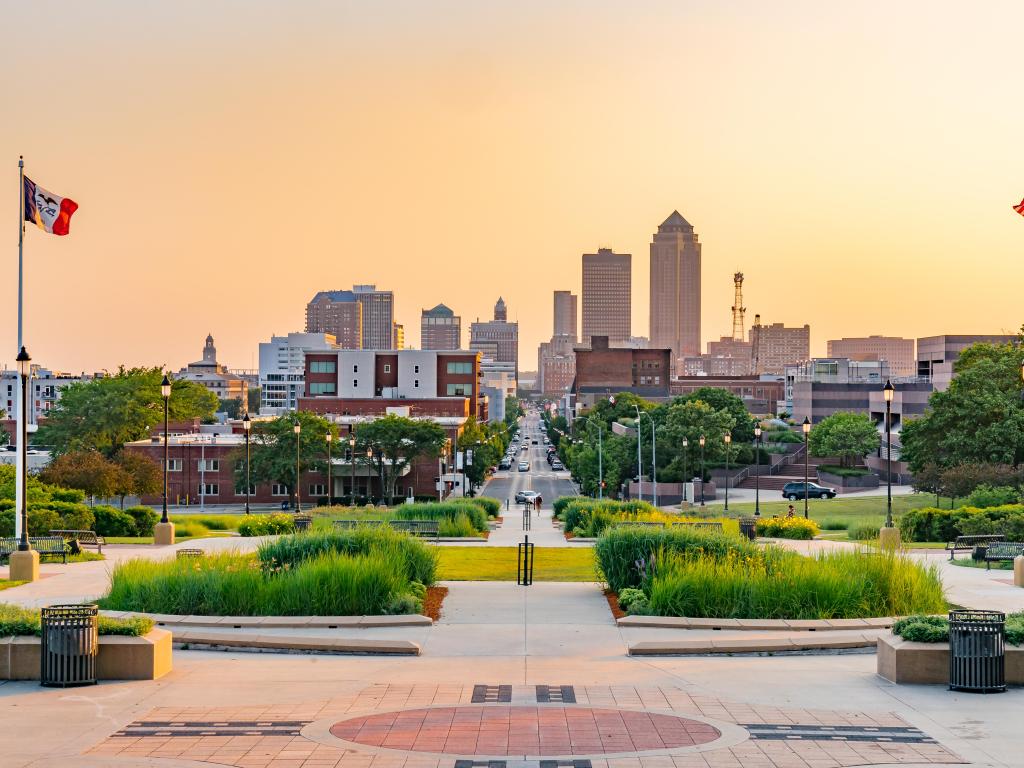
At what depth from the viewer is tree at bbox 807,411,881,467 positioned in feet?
378

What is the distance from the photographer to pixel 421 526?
4184cm

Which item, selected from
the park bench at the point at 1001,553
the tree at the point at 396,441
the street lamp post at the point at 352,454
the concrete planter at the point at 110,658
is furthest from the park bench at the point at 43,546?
the tree at the point at 396,441

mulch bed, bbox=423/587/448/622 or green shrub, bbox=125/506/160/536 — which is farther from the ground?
mulch bed, bbox=423/587/448/622

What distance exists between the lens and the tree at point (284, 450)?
9581cm

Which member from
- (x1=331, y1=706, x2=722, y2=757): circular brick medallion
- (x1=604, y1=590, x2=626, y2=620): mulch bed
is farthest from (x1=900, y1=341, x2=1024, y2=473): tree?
(x1=331, y1=706, x2=722, y2=757): circular brick medallion

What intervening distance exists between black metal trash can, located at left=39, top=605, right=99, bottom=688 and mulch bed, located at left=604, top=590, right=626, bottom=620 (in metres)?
9.80

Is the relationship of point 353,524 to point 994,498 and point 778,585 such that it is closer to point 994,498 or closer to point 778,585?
point 778,585

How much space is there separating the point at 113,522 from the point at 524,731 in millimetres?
33858

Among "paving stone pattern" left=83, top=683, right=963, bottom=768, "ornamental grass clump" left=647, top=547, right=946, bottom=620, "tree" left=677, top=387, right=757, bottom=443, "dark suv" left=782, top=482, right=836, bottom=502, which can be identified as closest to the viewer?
"paving stone pattern" left=83, top=683, right=963, bottom=768

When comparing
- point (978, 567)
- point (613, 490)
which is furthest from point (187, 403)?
point (978, 567)

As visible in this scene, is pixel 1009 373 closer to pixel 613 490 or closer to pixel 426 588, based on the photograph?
pixel 613 490

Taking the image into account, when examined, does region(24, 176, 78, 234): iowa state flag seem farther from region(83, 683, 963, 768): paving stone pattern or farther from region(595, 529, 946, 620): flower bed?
region(83, 683, 963, 768): paving stone pattern

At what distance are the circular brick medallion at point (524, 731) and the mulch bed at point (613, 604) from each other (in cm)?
773

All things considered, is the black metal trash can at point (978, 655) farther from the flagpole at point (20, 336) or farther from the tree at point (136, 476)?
the tree at point (136, 476)
